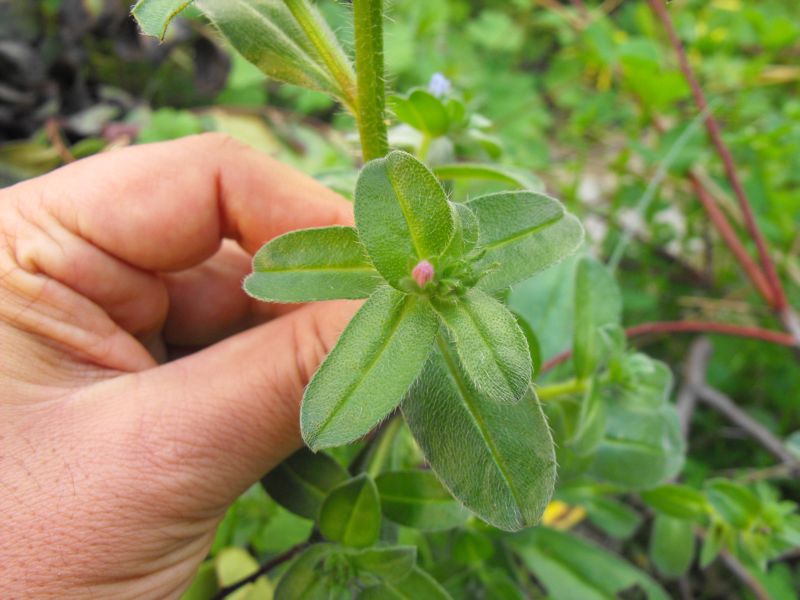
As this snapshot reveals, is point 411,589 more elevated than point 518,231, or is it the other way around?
point 518,231

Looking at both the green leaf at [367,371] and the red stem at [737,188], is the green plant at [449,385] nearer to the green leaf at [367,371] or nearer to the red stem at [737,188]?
the green leaf at [367,371]

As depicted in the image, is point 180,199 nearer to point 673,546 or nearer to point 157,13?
point 157,13

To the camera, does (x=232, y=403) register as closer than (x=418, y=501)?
Yes

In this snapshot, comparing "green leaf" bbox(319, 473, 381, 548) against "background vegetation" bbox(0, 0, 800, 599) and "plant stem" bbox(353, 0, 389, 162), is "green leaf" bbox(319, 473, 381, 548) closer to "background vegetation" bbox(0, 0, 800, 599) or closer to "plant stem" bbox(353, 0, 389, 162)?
"background vegetation" bbox(0, 0, 800, 599)

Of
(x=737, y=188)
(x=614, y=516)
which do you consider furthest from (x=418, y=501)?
(x=737, y=188)

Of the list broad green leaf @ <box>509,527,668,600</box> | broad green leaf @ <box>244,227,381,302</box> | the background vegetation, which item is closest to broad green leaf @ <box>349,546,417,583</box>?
the background vegetation
